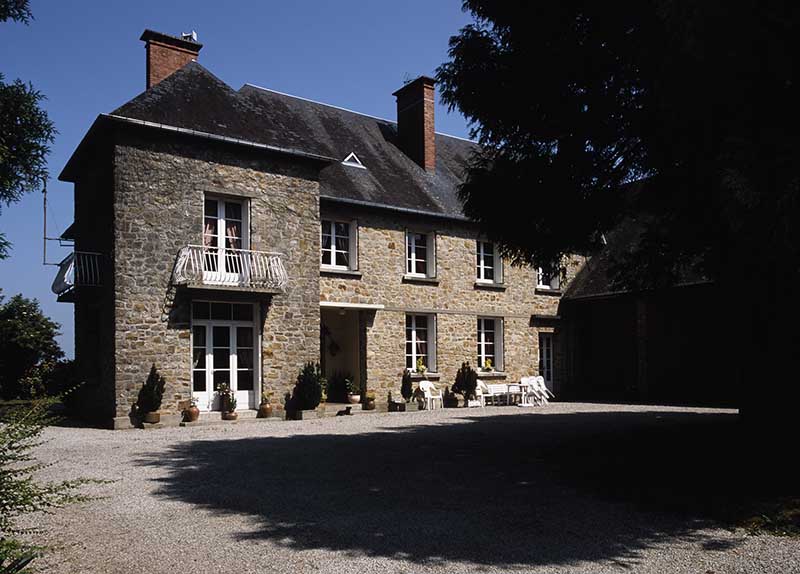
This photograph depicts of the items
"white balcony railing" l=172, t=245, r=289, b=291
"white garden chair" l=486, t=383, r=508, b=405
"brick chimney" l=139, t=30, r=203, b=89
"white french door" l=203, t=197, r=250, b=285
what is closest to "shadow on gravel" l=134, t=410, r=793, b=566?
"white balcony railing" l=172, t=245, r=289, b=291

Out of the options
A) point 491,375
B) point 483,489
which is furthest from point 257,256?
point 483,489

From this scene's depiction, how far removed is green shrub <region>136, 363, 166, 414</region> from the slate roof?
487 centimetres

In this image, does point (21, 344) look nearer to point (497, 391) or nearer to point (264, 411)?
point (264, 411)

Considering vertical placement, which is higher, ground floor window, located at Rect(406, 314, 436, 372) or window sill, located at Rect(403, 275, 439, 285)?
window sill, located at Rect(403, 275, 439, 285)

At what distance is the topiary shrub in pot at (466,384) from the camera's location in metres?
17.6

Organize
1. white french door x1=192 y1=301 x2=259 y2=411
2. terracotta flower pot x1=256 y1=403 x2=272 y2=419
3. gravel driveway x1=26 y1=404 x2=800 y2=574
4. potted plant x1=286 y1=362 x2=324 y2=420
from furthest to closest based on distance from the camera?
potted plant x1=286 y1=362 x2=324 y2=420, terracotta flower pot x1=256 y1=403 x2=272 y2=419, white french door x1=192 y1=301 x2=259 y2=411, gravel driveway x1=26 y1=404 x2=800 y2=574

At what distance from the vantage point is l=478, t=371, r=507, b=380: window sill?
18328mm

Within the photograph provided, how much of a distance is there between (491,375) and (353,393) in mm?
4350

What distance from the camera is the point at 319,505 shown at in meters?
6.15

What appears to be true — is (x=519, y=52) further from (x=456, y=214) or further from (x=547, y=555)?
(x=456, y=214)

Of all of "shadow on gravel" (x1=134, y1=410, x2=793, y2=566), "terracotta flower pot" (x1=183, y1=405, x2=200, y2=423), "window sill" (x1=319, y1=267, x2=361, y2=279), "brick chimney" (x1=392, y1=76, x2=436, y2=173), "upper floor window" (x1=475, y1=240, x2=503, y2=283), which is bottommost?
"shadow on gravel" (x1=134, y1=410, x2=793, y2=566)

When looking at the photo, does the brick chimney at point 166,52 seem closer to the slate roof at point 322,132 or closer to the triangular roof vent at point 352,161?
the slate roof at point 322,132

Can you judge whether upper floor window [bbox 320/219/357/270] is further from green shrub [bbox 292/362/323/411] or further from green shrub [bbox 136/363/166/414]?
green shrub [bbox 136/363/166/414]

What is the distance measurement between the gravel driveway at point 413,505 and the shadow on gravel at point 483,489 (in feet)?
0.08
